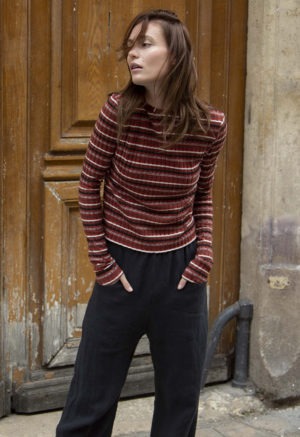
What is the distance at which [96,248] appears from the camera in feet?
10.2

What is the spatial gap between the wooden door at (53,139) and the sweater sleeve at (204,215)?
1091 millimetres

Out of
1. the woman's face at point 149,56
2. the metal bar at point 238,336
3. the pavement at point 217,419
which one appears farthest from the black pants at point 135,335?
the metal bar at point 238,336

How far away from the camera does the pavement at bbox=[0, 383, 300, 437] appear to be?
14.0ft

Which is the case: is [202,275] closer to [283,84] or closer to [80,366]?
[80,366]

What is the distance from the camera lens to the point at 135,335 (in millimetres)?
3182

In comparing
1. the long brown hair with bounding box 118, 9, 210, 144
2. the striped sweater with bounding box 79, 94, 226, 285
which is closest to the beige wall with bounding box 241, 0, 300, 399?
the striped sweater with bounding box 79, 94, 226, 285

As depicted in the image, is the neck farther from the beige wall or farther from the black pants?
the beige wall

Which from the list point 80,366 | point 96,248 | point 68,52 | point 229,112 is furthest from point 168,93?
point 229,112

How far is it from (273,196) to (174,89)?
163 centimetres

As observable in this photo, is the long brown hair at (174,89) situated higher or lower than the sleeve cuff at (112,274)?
→ higher

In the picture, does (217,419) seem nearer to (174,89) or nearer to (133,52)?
(174,89)

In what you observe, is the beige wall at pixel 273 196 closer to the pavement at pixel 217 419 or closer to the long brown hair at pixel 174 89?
the pavement at pixel 217 419

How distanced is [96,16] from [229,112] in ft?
2.70

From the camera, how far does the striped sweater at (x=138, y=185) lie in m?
3.05
